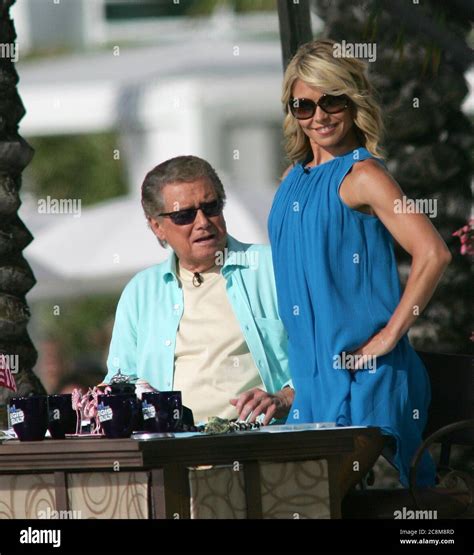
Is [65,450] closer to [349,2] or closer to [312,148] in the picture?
[312,148]

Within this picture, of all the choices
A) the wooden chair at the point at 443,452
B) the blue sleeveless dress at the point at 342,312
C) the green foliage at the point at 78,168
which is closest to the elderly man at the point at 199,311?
the blue sleeveless dress at the point at 342,312

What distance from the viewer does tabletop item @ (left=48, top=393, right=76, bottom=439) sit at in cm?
462

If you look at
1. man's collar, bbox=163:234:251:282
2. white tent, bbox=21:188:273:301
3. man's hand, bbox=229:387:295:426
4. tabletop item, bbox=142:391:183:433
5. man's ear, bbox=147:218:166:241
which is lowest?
tabletop item, bbox=142:391:183:433

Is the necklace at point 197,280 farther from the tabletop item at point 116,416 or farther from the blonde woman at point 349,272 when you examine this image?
the tabletop item at point 116,416

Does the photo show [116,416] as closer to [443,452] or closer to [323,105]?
[323,105]

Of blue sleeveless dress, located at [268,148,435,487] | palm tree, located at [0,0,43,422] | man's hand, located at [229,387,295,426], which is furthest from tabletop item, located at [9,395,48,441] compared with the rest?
palm tree, located at [0,0,43,422]

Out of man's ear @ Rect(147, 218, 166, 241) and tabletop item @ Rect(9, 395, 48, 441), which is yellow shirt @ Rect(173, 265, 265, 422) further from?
tabletop item @ Rect(9, 395, 48, 441)

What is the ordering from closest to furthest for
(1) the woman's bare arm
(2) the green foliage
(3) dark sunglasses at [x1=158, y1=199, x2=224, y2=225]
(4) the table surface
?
1. (4) the table surface
2. (1) the woman's bare arm
3. (3) dark sunglasses at [x1=158, y1=199, x2=224, y2=225]
4. (2) the green foliage

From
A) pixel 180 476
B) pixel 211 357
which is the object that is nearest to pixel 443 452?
pixel 211 357

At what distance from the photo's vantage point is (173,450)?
4250 mm

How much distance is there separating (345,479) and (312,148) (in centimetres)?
110

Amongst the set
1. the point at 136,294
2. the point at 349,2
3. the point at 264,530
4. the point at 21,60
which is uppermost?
the point at 21,60

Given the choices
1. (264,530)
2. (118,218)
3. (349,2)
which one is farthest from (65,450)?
(118,218)

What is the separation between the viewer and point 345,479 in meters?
4.85
